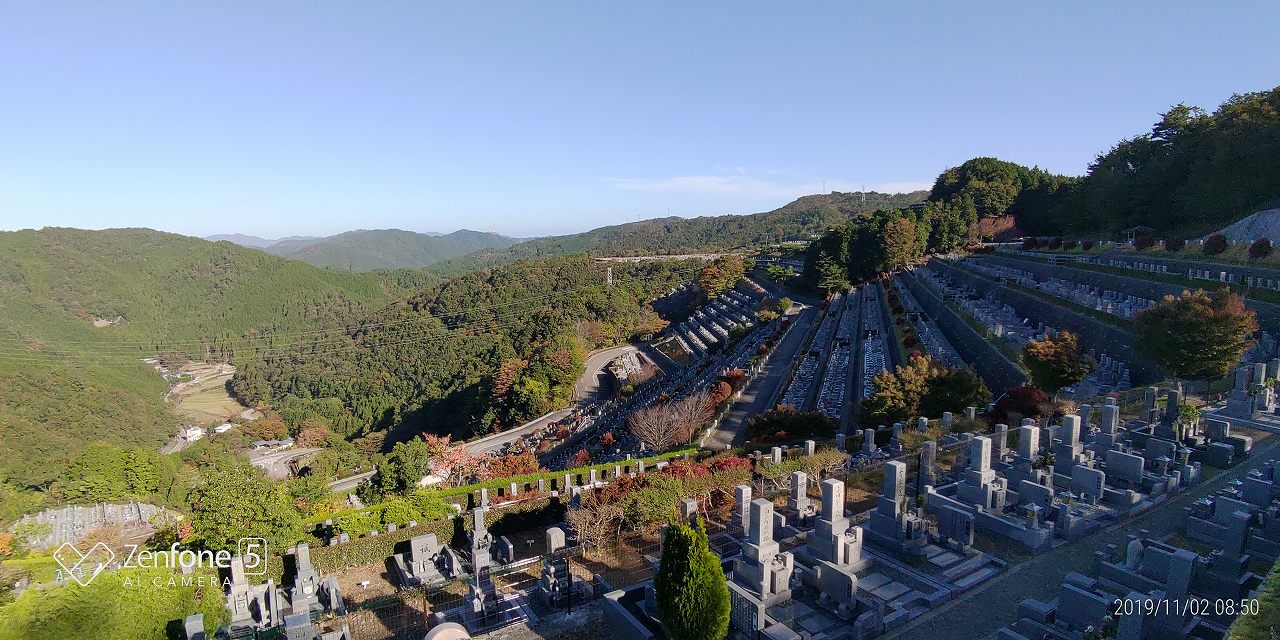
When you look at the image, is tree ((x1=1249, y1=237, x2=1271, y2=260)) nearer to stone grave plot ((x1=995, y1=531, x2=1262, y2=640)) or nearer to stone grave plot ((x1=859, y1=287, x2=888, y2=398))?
stone grave plot ((x1=859, y1=287, x2=888, y2=398))

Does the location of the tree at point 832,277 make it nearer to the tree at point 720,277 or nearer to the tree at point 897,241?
the tree at point 897,241

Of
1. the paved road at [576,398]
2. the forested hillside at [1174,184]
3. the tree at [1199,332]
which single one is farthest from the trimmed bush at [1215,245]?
the paved road at [576,398]

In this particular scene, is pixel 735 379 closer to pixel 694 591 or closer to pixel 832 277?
pixel 832 277

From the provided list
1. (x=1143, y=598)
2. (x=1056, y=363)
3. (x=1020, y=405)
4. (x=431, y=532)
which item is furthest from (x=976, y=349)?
(x=431, y=532)

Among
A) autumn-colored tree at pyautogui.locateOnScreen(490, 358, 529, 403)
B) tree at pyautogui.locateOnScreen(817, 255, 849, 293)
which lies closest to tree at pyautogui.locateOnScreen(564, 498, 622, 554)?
autumn-colored tree at pyautogui.locateOnScreen(490, 358, 529, 403)

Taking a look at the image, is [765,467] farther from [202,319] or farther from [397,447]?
[202,319]

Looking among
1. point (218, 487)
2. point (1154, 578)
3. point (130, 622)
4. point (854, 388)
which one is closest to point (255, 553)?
point (218, 487)
